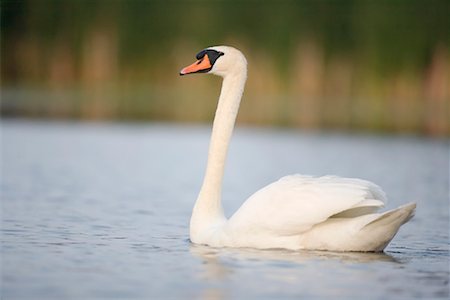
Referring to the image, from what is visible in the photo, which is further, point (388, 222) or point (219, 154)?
point (219, 154)

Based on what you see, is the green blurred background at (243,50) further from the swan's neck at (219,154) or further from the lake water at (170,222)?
the swan's neck at (219,154)

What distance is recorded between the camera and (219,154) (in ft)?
29.9

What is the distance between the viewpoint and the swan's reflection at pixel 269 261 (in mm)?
7254

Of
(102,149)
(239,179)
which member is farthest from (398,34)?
(239,179)

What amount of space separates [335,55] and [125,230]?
2986cm

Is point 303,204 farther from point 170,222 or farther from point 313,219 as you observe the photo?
point 170,222

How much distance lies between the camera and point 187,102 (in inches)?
1422

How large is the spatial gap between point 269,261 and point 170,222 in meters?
2.53

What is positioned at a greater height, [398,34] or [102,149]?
[398,34]

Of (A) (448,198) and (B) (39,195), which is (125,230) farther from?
(A) (448,198)

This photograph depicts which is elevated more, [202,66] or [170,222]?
[202,66]

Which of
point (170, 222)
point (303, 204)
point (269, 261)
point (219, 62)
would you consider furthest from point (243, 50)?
point (269, 261)

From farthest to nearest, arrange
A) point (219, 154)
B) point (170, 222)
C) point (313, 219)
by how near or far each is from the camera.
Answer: point (170, 222) → point (219, 154) → point (313, 219)

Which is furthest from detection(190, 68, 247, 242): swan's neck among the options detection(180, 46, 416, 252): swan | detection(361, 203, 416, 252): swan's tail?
detection(361, 203, 416, 252): swan's tail
